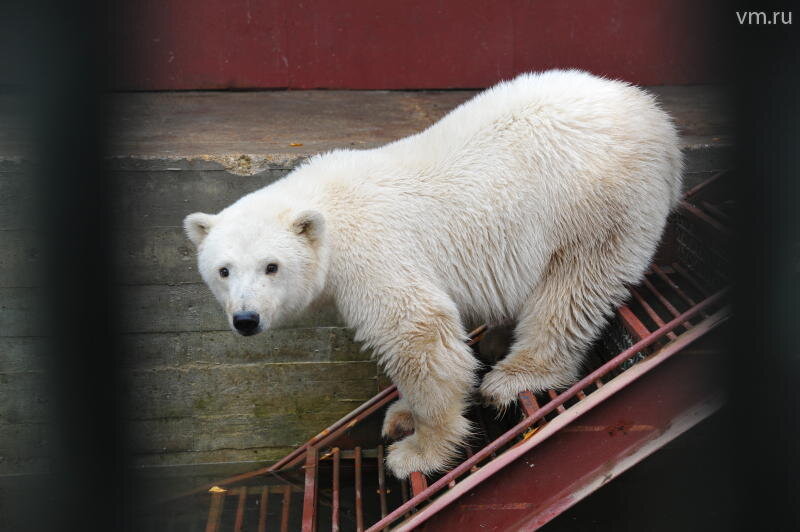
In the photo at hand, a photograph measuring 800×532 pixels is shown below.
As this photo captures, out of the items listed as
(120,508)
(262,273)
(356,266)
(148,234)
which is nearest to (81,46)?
(120,508)

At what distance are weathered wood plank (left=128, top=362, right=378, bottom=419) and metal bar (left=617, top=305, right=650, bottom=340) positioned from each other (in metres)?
1.75

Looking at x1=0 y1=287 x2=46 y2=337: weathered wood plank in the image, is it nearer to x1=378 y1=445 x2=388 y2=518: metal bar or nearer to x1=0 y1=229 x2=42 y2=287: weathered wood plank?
x1=0 y1=229 x2=42 y2=287: weathered wood plank

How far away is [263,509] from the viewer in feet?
13.5

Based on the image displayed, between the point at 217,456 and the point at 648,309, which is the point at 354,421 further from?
the point at 648,309

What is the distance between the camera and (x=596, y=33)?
250 inches

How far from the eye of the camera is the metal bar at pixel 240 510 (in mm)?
4018

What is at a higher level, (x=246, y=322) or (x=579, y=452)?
(x=246, y=322)

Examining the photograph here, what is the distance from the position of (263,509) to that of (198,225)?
168cm

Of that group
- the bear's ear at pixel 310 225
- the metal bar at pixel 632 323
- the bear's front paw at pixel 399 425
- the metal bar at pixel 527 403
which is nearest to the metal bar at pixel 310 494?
the bear's front paw at pixel 399 425

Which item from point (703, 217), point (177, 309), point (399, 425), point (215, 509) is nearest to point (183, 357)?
point (177, 309)

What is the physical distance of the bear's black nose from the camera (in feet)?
9.39

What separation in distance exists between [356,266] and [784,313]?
5.81ft

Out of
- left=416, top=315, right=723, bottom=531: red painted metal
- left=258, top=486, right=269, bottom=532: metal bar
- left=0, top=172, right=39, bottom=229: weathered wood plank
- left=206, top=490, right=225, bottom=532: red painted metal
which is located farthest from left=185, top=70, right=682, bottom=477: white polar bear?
left=0, top=172, right=39, bottom=229: weathered wood plank

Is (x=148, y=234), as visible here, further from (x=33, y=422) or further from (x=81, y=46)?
(x=81, y=46)
